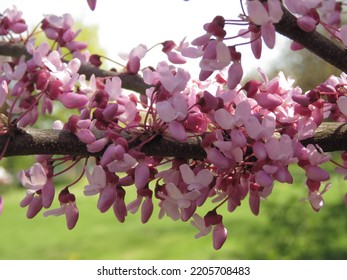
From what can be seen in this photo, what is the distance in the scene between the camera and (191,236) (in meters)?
5.38

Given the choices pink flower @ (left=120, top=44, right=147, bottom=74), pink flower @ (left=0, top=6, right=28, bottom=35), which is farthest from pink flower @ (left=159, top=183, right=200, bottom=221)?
pink flower @ (left=0, top=6, right=28, bottom=35)

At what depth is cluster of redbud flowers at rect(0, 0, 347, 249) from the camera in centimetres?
69

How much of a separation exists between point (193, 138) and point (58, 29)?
600mm

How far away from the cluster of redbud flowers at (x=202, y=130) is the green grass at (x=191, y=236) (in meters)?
2.05

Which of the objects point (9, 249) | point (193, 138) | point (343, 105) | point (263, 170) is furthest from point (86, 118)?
point (9, 249)

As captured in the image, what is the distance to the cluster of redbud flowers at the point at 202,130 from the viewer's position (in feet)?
2.28

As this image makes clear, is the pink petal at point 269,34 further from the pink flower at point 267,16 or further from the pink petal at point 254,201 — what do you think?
the pink petal at point 254,201

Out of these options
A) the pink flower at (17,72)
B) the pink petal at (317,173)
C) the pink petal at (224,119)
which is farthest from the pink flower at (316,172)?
the pink flower at (17,72)

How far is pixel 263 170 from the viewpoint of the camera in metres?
0.71

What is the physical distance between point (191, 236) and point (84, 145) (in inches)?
188

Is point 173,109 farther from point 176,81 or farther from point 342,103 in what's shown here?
point 342,103

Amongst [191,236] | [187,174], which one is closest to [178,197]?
[187,174]

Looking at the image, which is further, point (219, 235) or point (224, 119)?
point (219, 235)
